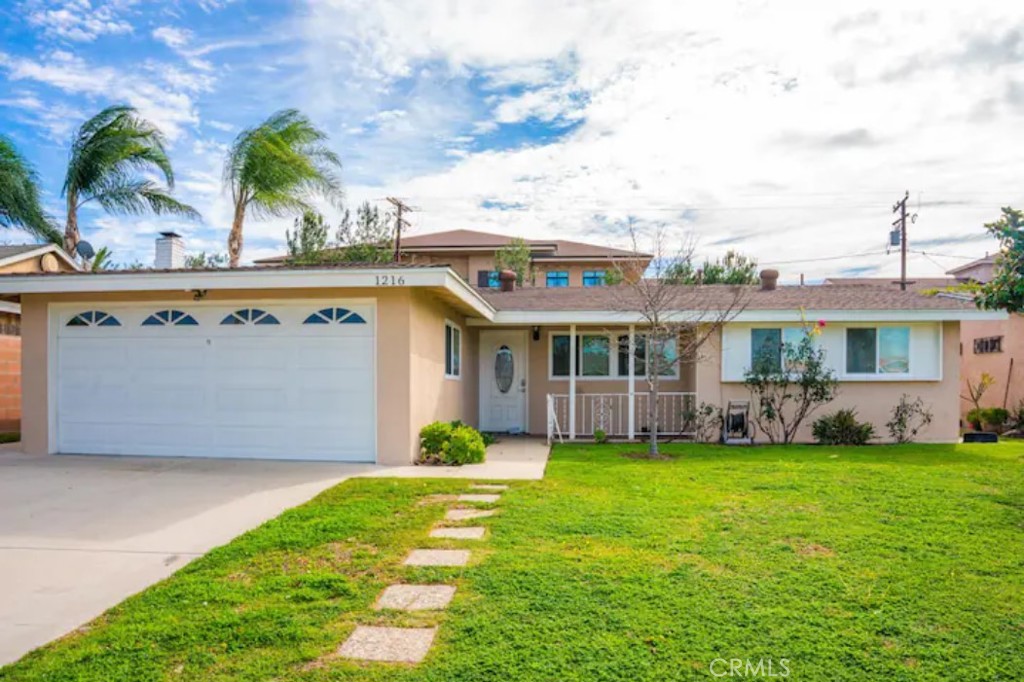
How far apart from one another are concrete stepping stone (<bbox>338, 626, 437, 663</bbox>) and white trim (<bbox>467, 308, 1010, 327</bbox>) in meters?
8.80

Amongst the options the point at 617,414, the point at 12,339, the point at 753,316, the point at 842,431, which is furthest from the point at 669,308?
the point at 12,339

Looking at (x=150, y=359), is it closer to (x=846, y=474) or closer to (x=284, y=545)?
(x=284, y=545)

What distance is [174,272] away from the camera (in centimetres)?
892

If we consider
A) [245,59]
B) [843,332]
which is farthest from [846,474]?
[245,59]

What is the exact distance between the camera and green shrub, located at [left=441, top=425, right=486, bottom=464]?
9.18 m

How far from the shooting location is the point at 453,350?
475 inches

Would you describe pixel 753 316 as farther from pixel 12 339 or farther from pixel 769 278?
pixel 12 339

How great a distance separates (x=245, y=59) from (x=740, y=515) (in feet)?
40.4

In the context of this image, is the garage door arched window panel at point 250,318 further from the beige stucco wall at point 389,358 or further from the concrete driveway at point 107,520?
the concrete driveway at point 107,520

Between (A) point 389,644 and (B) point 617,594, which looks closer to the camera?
(A) point 389,644

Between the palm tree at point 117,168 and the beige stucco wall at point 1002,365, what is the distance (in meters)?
21.8

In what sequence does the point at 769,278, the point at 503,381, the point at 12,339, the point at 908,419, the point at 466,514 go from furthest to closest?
the point at 769,278 < the point at 12,339 < the point at 503,381 < the point at 908,419 < the point at 466,514

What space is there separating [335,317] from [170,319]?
265cm

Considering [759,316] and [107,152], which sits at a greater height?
[107,152]
